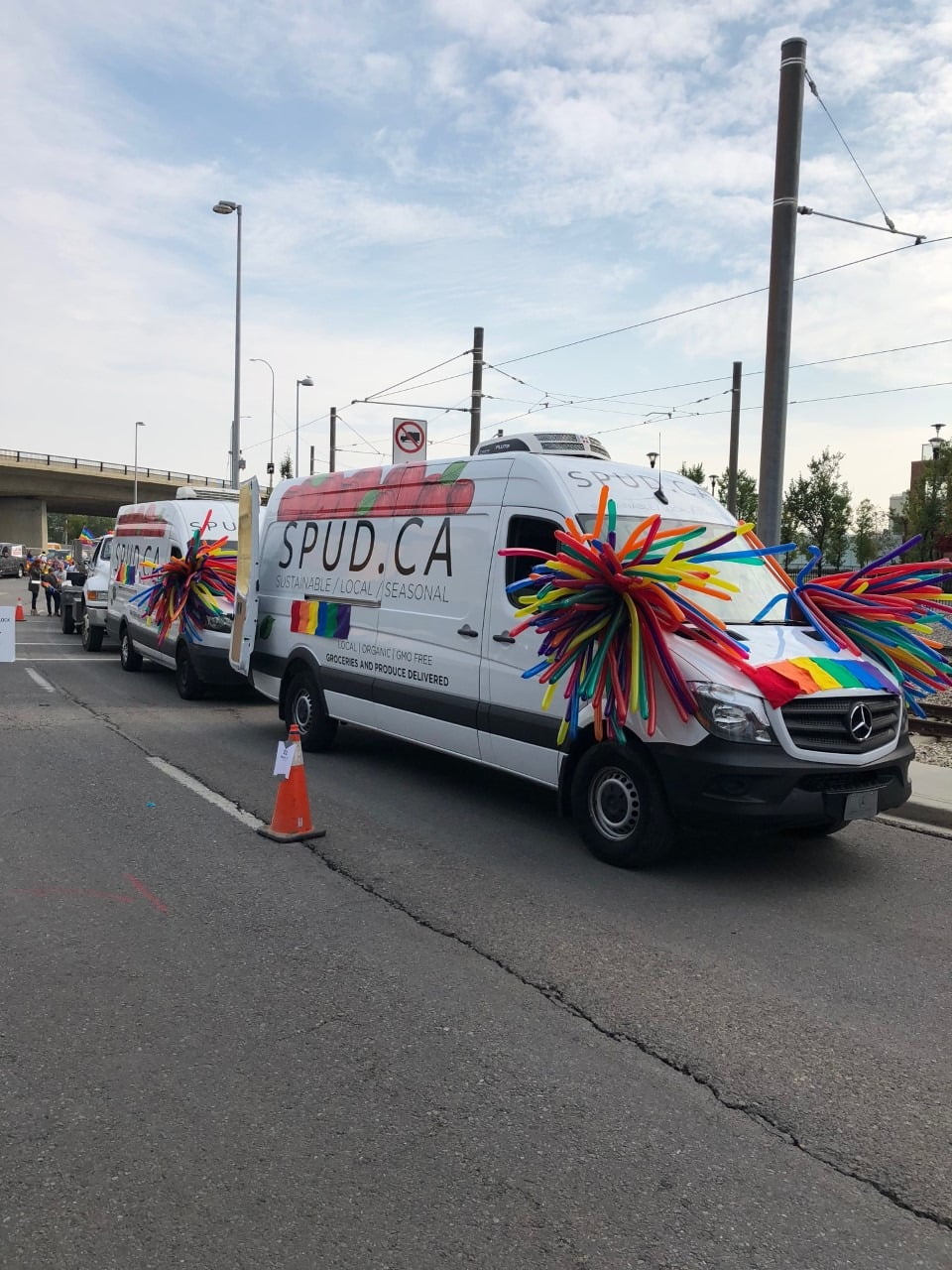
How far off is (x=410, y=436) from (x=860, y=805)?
12.2 meters

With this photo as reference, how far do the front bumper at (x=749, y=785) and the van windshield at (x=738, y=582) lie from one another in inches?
42.1

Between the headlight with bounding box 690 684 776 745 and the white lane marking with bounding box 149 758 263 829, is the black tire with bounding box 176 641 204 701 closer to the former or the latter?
the white lane marking with bounding box 149 758 263 829

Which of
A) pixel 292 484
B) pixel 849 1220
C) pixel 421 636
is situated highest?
pixel 292 484

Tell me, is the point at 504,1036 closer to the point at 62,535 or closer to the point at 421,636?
the point at 421,636

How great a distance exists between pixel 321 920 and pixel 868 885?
309 cm

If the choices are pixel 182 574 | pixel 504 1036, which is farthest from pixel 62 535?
pixel 504 1036

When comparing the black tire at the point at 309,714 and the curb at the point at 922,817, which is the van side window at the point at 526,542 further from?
the curb at the point at 922,817

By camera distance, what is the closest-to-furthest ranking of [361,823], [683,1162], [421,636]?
1. [683,1162]
2. [361,823]
3. [421,636]

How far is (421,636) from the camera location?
8031 millimetres

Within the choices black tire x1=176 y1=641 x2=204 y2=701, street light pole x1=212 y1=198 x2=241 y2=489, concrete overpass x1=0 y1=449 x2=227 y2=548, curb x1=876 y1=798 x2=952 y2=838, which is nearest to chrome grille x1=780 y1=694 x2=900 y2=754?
curb x1=876 y1=798 x2=952 y2=838

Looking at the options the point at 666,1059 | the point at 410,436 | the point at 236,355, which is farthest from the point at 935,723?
the point at 236,355

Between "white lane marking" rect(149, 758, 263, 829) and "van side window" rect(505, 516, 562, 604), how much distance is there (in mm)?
2344

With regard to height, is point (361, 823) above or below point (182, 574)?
below

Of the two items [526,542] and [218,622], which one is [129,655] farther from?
[526,542]
